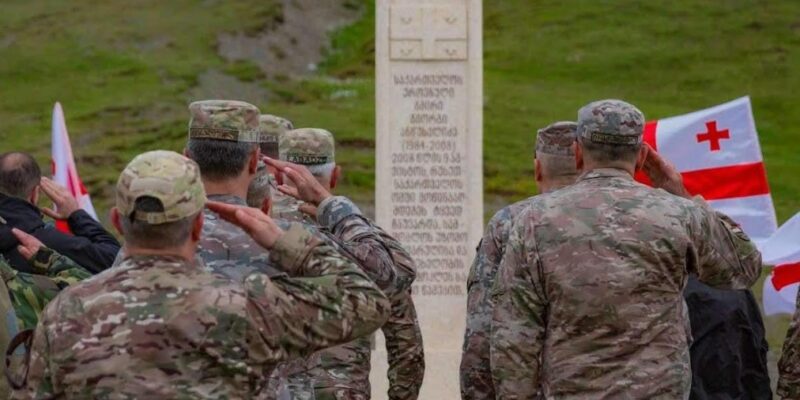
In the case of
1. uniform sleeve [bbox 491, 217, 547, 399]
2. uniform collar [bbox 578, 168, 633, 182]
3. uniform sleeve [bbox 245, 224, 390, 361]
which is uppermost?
uniform collar [bbox 578, 168, 633, 182]

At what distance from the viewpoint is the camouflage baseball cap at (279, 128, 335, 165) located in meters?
5.65

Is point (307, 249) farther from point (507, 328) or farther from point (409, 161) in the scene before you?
point (409, 161)

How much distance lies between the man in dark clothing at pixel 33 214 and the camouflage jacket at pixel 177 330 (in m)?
2.28

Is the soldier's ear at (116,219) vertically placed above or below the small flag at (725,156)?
above

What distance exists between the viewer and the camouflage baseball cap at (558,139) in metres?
5.71

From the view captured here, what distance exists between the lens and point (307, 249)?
12.5 ft

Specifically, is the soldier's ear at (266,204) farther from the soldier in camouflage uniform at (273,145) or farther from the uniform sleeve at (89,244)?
the uniform sleeve at (89,244)

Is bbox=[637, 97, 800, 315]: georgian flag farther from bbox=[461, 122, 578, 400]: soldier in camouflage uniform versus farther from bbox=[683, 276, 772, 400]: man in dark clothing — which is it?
bbox=[461, 122, 578, 400]: soldier in camouflage uniform

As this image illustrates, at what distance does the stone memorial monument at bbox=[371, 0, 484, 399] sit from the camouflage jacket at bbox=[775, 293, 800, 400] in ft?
21.2

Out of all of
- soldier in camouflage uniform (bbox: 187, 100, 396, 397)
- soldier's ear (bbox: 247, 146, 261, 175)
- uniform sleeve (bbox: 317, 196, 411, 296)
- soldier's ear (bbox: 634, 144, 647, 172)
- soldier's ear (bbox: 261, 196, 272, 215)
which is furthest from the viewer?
soldier's ear (bbox: 634, 144, 647, 172)

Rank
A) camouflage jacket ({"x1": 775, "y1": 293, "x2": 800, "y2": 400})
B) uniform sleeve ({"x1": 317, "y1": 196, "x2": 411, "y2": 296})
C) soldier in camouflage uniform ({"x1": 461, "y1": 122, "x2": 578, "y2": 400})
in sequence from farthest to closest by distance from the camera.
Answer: soldier in camouflage uniform ({"x1": 461, "y1": 122, "x2": 578, "y2": 400}) < camouflage jacket ({"x1": 775, "y1": 293, "x2": 800, "y2": 400}) < uniform sleeve ({"x1": 317, "y1": 196, "x2": 411, "y2": 296})

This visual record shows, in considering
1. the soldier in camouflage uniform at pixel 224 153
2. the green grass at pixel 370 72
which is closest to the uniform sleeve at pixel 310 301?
the soldier in camouflage uniform at pixel 224 153

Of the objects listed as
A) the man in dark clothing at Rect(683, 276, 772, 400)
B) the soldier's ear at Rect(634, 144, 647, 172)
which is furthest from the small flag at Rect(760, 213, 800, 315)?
the soldier's ear at Rect(634, 144, 647, 172)

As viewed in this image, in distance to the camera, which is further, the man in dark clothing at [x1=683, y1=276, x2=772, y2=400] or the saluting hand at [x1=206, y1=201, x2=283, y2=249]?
the man in dark clothing at [x1=683, y1=276, x2=772, y2=400]
